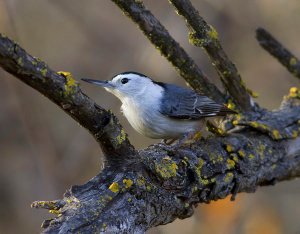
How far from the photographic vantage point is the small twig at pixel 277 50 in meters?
3.20

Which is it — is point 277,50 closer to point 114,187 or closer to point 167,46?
point 167,46

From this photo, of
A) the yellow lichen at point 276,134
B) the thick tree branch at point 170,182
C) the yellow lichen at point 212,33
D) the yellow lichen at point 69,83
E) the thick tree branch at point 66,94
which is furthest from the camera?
the yellow lichen at point 276,134

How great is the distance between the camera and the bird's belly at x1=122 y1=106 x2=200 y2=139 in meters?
2.97

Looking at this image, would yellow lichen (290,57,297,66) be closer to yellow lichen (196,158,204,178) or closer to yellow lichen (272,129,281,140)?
yellow lichen (272,129,281,140)

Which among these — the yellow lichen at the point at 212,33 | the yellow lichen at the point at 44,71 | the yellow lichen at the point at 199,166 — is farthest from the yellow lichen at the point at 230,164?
the yellow lichen at the point at 44,71

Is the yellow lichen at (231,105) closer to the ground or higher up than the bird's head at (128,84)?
closer to the ground

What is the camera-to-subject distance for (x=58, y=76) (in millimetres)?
1538

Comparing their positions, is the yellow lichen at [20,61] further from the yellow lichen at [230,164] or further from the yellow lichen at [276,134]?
the yellow lichen at [276,134]

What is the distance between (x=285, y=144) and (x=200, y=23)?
82cm

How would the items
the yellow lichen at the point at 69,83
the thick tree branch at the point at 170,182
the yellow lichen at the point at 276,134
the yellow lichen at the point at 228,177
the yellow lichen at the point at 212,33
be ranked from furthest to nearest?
the yellow lichen at the point at 276,134 < the yellow lichen at the point at 212,33 < the yellow lichen at the point at 228,177 < the thick tree branch at the point at 170,182 < the yellow lichen at the point at 69,83

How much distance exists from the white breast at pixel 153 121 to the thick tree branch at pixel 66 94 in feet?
3.54

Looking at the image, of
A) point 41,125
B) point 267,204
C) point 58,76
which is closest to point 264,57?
point 267,204

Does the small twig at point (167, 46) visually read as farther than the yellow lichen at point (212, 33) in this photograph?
No

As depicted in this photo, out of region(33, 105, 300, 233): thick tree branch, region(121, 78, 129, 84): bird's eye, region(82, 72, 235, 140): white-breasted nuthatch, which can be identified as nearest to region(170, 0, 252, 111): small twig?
region(82, 72, 235, 140): white-breasted nuthatch
